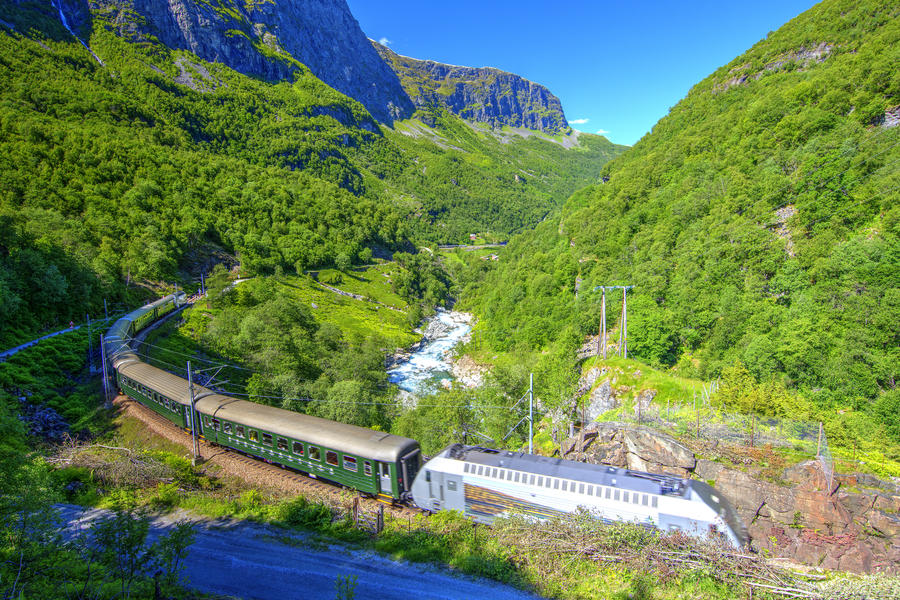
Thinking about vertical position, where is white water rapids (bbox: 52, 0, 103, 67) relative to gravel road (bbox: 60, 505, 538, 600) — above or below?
above

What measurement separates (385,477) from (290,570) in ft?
17.1

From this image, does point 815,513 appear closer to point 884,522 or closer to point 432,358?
point 884,522

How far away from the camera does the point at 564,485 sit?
15.3m

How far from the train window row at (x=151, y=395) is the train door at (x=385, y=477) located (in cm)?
1384

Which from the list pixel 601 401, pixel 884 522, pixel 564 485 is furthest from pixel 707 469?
pixel 601 401

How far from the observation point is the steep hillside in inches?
1032

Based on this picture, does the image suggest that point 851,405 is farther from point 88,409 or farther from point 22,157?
point 22,157

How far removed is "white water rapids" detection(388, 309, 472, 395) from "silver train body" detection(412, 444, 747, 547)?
3190 centimetres

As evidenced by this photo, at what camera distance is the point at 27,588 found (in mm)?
7227

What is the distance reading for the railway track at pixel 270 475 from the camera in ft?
56.5

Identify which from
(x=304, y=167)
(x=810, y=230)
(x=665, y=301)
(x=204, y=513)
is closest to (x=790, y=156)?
(x=810, y=230)

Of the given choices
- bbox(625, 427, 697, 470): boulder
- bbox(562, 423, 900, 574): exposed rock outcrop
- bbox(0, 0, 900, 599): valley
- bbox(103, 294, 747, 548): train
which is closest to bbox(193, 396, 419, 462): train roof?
bbox(103, 294, 747, 548): train

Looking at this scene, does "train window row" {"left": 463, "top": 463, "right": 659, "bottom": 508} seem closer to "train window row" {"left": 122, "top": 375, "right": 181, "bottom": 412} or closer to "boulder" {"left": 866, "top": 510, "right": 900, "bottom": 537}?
"boulder" {"left": 866, "top": 510, "right": 900, "bottom": 537}

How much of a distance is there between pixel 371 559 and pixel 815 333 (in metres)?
32.4
